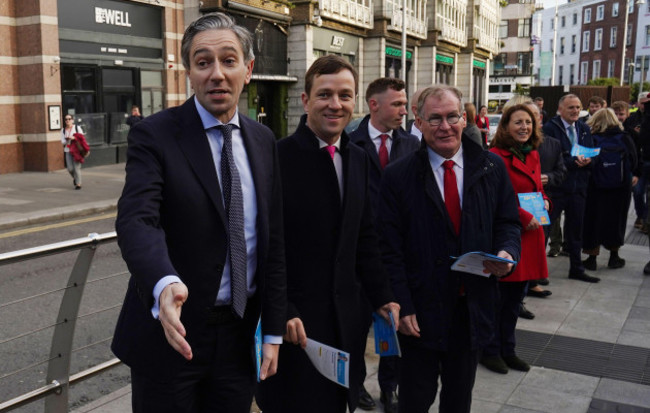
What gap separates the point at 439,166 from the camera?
11.1ft

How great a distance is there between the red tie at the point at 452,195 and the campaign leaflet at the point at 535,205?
2.18m

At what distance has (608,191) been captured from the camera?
8375 millimetres

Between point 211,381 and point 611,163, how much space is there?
285 inches

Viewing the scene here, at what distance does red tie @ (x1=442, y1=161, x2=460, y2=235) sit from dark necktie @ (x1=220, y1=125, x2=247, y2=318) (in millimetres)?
1399

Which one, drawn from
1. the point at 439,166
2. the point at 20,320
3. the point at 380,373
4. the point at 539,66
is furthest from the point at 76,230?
the point at 539,66

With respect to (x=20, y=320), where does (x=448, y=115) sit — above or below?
above

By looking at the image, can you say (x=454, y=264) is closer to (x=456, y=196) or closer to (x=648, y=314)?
(x=456, y=196)

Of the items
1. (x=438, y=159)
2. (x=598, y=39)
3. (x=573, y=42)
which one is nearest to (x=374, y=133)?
(x=438, y=159)

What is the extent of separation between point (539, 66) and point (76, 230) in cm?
9601

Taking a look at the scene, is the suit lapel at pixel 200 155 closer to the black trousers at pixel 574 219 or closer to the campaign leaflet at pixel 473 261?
the campaign leaflet at pixel 473 261

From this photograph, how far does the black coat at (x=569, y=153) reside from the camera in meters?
7.52

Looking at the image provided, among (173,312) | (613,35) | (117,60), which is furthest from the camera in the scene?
(613,35)

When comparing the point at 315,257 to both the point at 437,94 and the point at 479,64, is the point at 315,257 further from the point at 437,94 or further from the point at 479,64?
the point at 479,64

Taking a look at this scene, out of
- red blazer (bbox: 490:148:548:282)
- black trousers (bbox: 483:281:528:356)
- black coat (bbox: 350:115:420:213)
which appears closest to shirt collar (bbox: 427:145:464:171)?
black coat (bbox: 350:115:420:213)
